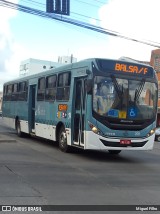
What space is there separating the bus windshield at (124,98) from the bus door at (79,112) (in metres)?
0.68

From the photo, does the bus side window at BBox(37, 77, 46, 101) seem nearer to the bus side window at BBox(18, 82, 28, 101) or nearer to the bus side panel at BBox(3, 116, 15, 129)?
the bus side window at BBox(18, 82, 28, 101)

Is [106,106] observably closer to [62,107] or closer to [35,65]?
[62,107]

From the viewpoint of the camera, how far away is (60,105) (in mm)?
15336

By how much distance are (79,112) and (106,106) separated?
1152 mm

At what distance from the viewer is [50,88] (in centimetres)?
1670

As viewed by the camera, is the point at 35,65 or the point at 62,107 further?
the point at 35,65

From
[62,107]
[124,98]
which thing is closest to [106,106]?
[124,98]

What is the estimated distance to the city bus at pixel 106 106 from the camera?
13.0 m

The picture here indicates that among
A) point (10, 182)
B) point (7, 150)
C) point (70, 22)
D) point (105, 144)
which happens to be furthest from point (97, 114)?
point (70, 22)

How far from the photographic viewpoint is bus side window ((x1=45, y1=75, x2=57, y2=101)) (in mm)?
16253

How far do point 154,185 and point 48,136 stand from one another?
7.52 m

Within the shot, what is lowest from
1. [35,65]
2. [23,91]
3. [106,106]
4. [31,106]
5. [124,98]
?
[31,106]

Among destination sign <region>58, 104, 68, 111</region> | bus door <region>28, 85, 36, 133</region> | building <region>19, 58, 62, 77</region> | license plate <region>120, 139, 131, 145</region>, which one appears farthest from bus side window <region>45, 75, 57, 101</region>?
building <region>19, 58, 62, 77</region>

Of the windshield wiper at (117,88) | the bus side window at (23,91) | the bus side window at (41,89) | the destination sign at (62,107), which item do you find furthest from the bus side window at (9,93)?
the windshield wiper at (117,88)
